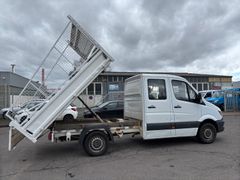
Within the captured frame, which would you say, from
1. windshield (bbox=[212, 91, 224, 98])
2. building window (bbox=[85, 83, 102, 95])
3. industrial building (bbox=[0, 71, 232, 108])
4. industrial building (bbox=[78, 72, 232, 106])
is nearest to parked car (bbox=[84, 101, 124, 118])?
industrial building (bbox=[0, 71, 232, 108])

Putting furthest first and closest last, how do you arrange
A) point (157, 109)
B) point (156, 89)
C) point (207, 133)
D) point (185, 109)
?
point (207, 133) < point (185, 109) < point (156, 89) < point (157, 109)

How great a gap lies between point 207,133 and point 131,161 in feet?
10.5

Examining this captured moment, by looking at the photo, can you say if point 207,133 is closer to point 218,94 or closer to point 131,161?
point 131,161

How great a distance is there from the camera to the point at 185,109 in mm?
7016

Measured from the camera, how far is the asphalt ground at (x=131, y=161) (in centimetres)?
462

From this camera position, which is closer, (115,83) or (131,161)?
(131,161)

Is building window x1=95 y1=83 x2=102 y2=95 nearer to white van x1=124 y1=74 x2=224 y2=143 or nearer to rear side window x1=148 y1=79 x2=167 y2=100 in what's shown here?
white van x1=124 y1=74 x2=224 y2=143

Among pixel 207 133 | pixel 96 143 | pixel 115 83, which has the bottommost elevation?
pixel 96 143

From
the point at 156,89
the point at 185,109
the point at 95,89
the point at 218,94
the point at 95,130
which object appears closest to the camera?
the point at 95,130

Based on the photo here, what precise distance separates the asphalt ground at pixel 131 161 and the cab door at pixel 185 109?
0.58 metres

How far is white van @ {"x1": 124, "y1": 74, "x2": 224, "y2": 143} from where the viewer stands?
6.61 metres

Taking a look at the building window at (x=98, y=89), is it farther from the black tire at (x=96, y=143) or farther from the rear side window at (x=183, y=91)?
the black tire at (x=96, y=143)

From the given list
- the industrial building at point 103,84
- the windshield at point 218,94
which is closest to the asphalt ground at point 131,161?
the industrial building at point 103,84

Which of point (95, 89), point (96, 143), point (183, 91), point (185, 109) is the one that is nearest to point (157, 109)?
point (185, 109)
